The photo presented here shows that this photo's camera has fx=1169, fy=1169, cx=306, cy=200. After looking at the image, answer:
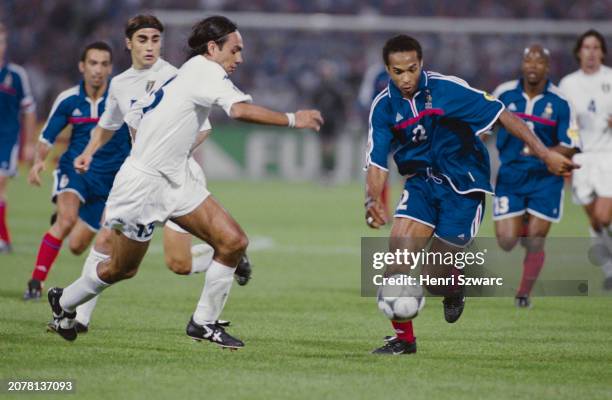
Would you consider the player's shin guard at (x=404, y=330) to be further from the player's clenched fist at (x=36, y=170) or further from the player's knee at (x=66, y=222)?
the player's clenched fist at (x=36, y=170)

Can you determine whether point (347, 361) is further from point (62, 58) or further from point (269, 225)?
point (62, 58)

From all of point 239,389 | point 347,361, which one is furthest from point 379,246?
point 239,389

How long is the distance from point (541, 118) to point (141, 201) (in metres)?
5.07

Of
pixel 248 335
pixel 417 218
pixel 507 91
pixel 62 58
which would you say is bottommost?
pixel 248 335

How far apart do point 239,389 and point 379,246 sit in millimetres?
9219

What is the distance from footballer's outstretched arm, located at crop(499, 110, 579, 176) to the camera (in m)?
8.31

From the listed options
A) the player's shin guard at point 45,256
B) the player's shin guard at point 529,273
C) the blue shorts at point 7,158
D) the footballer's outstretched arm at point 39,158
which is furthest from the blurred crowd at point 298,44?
the player's shin guard at point 45,256

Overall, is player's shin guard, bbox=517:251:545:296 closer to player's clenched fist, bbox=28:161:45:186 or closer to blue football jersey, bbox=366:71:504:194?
blue football jersey, bbox=366:71:504:194

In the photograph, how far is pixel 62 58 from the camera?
106ft

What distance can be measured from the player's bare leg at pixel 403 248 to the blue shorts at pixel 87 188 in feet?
12.3

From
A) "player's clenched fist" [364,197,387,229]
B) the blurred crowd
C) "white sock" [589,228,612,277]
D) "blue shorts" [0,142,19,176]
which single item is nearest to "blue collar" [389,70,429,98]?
"player's clenched fist" [364,197,387,229]

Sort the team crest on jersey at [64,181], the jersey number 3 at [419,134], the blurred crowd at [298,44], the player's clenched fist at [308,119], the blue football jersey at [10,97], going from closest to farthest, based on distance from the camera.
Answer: the player's clenched fist at [308,119], the jersey number 3 at [419,134], the team crest on jersey at [64,181], the blue football jersey at [10,97], the blurred crowd at [298,44]

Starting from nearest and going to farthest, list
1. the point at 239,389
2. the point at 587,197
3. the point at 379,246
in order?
the point at 239,389 < the point at 587,197 < the point at 379,246

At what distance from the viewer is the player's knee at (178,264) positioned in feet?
33.8
